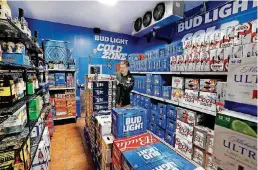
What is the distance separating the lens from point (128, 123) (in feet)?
5.08

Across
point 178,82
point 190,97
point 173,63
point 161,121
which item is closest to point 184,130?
point 190,97

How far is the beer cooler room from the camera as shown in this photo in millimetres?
840

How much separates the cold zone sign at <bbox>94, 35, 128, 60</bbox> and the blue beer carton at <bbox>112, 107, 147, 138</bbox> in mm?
4084

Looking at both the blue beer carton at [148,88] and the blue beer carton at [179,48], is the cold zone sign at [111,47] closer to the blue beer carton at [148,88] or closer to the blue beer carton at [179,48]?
the blue beer carton at [148,88]

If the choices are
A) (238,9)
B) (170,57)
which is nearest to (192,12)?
(238,9)

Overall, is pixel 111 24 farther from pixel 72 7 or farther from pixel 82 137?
pixel 82 137

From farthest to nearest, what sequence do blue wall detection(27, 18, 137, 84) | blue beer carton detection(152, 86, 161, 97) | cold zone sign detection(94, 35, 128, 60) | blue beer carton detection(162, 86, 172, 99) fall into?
cold zone sign detection(94, 35, 128, 60) → blue wall detection(27, 18, 137, 84) → blue beer carton detection(152, 86, 161, 97) → blue beer carton detection(162, 86, 172, 99)

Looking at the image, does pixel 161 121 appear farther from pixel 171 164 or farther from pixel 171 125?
pixel 171 164

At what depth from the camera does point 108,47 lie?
5379 mm

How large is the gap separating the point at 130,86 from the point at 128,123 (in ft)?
6.28

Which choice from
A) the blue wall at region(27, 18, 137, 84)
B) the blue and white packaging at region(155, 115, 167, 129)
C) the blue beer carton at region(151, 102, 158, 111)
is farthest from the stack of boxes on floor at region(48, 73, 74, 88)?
the blue and white packaging at region(155, 115, 167, 129)

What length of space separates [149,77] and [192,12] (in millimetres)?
1917

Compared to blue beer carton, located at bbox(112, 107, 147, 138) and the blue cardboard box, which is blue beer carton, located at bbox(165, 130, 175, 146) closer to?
blue beer carton, located at bbox(112, 107, 147, 138)

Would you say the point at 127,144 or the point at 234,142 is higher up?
the point at 234,142
